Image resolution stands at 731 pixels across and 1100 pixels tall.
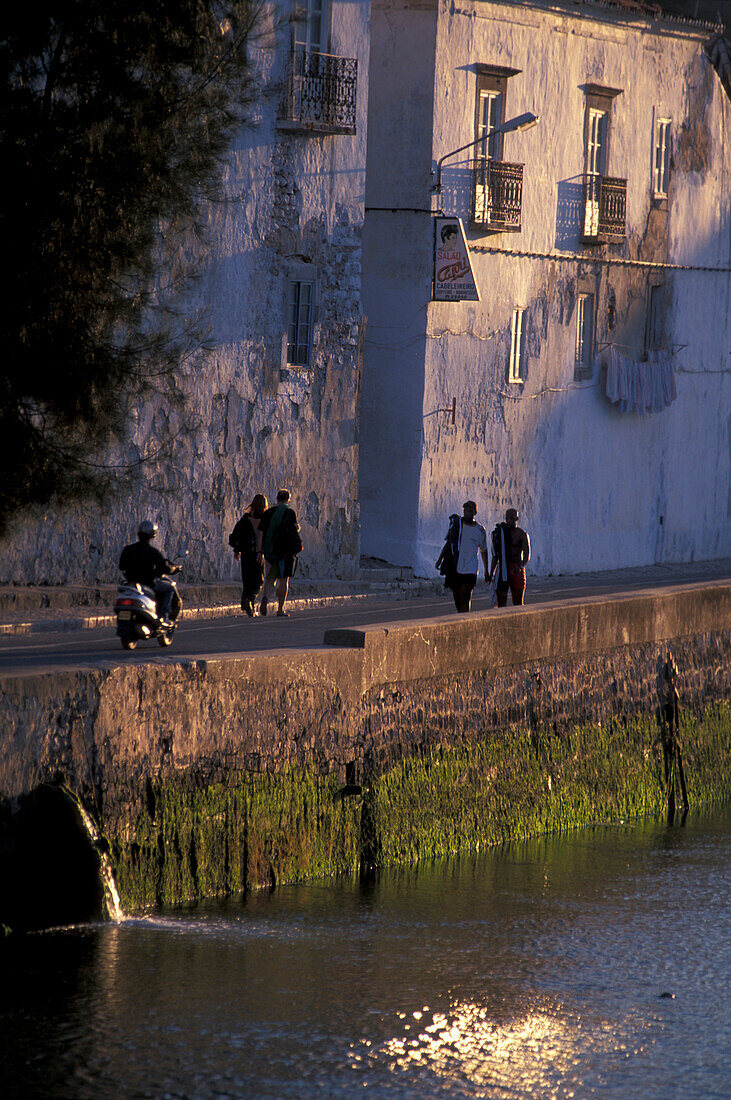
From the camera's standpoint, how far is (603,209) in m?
30.1

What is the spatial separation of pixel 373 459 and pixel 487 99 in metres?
5.83

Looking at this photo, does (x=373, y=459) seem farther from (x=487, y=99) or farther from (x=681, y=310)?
(x=681, y=310)

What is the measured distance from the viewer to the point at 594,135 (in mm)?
30234

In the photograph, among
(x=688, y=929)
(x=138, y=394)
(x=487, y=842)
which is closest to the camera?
(x=688, y=929)

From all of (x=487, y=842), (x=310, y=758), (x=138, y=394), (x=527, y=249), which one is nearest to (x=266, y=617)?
(x=138, y=394)

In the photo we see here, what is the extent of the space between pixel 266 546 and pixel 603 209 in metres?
12.6

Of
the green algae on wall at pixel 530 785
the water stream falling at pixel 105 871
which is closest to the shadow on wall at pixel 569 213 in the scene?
the green algae on wall at pixel 530 785

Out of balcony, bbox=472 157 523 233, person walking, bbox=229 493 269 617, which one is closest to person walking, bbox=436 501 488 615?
person walking, bbox=229 493 269 617

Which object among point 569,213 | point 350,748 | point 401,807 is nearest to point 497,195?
point 569,213

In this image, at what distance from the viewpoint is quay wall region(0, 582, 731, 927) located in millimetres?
10594

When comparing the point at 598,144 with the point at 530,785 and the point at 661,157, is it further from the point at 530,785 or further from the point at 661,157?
the point at 530,785

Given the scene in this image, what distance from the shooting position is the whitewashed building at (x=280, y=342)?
74.9 ft

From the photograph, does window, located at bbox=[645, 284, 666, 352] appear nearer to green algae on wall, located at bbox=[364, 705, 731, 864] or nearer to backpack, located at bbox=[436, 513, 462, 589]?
backpack, located at bbox=[436, 513, 462, 589]

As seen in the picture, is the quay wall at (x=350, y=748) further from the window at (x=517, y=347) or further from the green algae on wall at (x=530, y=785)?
the window at (x=517, y=347)
